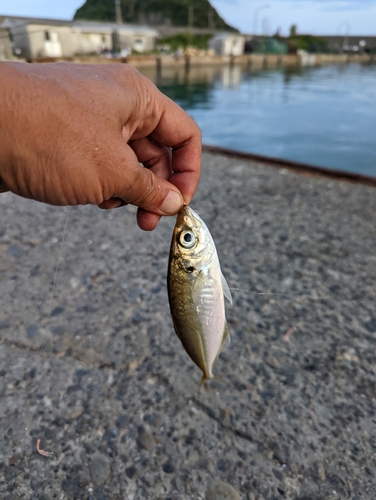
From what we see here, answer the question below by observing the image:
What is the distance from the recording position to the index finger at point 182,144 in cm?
190

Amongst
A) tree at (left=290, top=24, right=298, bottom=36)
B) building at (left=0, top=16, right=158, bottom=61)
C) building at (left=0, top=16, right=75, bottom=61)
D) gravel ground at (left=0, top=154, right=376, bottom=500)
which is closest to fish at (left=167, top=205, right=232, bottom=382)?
gravel ground at (left=0, top=154, right=376, bottom=500)

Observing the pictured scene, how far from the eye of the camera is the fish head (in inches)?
66.9

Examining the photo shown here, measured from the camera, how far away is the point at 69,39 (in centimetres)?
3444

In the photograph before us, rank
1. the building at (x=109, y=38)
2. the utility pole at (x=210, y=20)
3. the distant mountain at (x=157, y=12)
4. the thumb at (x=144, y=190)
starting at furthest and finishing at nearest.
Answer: the utility pole at (x=210, y=20) → the distant mountain at (x=157, y=12) → the building at (x=109, y=38) → the thumb at (x=144, y=190)

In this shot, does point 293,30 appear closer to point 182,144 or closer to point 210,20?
point 210,20

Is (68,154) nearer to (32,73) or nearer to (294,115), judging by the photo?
(32,73)

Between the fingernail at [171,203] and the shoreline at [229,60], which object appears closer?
the fingernail at [171,203]

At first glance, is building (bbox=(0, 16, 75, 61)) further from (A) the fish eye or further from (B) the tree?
(B) the tree

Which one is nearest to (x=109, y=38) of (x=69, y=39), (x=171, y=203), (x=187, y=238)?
(x=69, y=39)

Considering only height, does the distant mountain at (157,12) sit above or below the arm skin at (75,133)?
above

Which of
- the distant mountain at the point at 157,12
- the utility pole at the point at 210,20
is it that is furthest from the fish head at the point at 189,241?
the utility pole at the point at 210,20

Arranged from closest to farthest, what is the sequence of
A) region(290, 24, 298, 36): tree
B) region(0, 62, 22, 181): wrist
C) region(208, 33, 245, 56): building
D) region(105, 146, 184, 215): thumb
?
region(0, 62, 22, 181): wrist → region(105, 146, 184, 215): thumb → region(208, 33, 245, 56): building → region(290, 24, 298, 36): tree

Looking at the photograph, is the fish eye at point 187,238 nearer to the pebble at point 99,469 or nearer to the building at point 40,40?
the pebble at point 99,469

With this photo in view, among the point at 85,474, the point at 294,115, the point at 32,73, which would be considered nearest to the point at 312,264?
the point at 85,474
